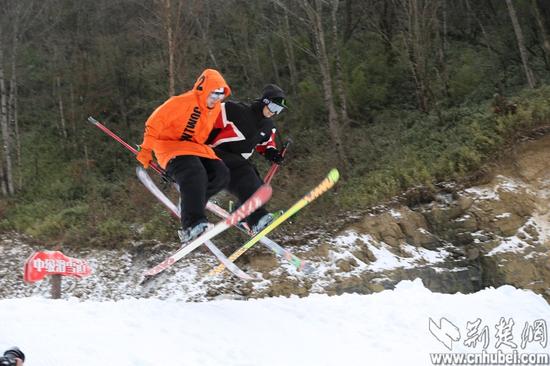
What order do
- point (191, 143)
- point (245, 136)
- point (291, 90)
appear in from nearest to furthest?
point (191, 143) < point (245, 136) < point (291, 90)

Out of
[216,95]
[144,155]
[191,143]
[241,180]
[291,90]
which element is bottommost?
[291,90]

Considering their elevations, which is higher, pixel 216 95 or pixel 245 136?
pixel 216 95

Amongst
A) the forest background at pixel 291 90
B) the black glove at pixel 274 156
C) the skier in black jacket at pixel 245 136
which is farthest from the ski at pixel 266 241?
the forest background at pixel 291 90

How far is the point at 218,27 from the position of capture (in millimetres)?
20219

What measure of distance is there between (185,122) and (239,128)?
805 millimetres

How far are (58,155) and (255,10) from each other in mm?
8571

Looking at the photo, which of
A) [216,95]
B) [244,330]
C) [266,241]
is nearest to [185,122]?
[216,95]

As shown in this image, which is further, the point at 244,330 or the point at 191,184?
the point at 191,184

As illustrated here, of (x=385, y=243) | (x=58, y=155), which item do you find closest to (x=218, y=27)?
(x=58, y=155)

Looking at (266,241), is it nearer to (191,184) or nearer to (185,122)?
(191,184)

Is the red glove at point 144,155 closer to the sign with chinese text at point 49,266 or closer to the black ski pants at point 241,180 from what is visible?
the black ski pants at point 241,180

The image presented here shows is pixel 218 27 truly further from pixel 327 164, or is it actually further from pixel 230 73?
pixel 327 164

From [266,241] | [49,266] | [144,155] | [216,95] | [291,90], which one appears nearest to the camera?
[49,266]

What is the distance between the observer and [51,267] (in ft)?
17.7
